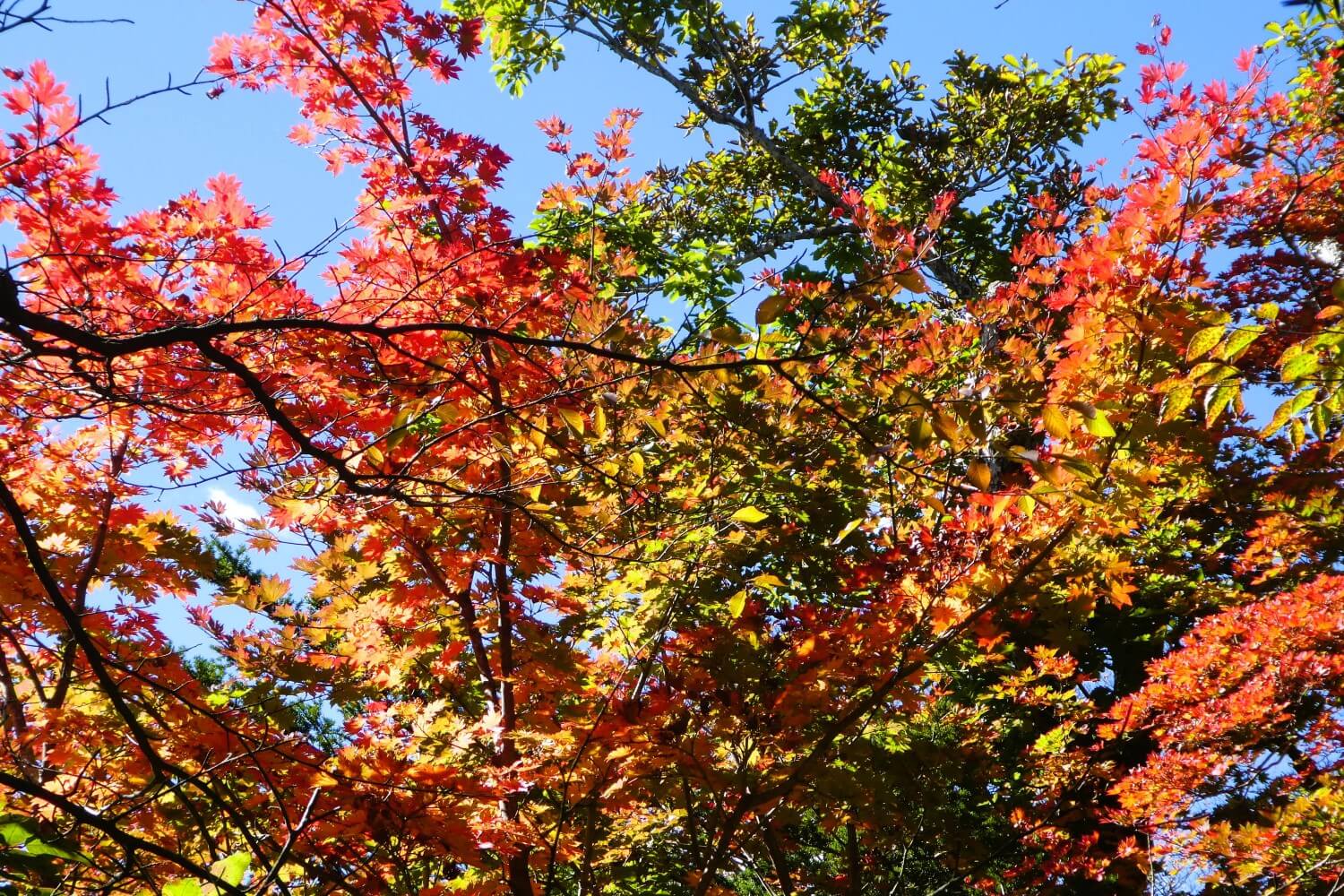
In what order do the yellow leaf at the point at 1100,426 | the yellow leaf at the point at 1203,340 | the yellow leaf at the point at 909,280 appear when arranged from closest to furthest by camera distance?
the yellow leaf at the point at 1100,426 < the yellow leaf at the point at 1203,340 < the yellow leaf at the point at 909,280

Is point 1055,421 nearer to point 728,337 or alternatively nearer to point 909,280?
point 909,280

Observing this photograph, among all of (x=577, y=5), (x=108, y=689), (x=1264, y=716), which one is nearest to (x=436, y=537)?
(x=108, y=689)

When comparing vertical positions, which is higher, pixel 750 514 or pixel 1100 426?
pixel 750 514

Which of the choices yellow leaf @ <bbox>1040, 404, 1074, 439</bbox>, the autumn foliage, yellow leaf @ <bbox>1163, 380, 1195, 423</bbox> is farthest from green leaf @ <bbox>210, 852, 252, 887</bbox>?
yellow leaf @ <bbox>1163, 380, 1195, 423</bbox>

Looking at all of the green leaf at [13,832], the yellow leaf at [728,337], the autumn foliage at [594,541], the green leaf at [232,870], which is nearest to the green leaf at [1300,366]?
the autumn foliage at [594,541]

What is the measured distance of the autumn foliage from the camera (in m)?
2.16

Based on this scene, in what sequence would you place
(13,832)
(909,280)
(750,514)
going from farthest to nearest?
(750,514) < (909,280) < (13,832)

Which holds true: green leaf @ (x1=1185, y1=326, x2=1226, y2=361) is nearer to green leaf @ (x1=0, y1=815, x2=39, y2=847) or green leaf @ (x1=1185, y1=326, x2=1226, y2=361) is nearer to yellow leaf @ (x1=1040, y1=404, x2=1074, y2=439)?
yellow leaf @ (x1=1040, y1=404, x2=1074, y2=439)

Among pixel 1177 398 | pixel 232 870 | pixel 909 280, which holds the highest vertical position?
pixel 909 280

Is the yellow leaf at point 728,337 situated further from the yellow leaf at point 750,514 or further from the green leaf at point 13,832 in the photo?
the green leaf at point 13,832

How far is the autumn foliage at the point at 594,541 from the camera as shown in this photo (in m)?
2.16

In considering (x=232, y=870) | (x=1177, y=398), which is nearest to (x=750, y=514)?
(x=1177, y=398)

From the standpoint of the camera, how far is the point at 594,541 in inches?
115

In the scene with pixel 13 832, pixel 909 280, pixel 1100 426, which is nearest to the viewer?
pixel 13 832
